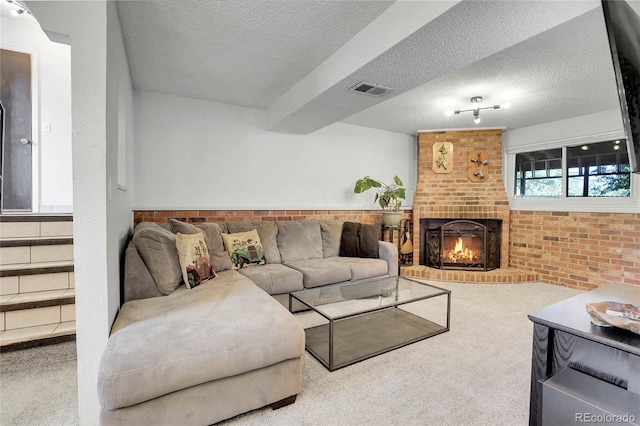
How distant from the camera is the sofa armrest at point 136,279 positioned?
201 centimetres

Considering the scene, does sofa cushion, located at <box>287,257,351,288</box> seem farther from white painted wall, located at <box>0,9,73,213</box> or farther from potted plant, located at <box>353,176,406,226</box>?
white painted wall, located at <box>0,9,73,213</box>

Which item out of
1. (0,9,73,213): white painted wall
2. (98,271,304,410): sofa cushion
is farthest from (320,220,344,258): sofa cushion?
(0,9,73,213): white painted wall

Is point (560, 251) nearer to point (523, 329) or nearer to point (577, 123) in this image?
point (577, 123)

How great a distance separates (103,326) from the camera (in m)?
1.57

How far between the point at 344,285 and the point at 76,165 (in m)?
2.23

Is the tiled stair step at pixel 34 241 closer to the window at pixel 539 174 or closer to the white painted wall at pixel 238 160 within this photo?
the white painted wall at pixel 238 160

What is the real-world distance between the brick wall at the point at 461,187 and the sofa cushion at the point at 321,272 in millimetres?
2059

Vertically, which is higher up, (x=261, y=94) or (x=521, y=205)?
(x=261, y=94)

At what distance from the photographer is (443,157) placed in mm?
4824

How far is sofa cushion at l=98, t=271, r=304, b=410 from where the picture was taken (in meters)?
1.29

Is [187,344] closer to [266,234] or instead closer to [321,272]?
[321,272]

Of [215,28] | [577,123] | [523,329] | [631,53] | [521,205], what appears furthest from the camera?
[521,205]

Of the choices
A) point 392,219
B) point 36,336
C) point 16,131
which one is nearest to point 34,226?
point 36,336

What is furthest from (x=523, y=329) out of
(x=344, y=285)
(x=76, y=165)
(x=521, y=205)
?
(x=76, y=165)
